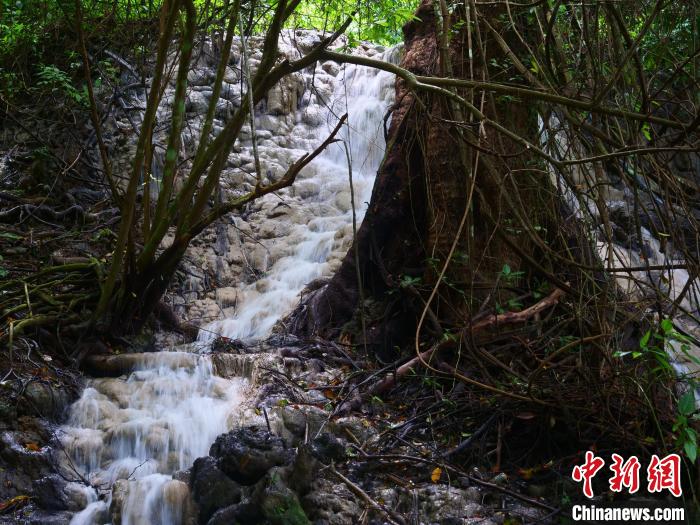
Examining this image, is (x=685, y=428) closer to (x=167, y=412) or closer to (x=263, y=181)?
(x=167, y=412)

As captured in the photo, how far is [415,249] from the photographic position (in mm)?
5223

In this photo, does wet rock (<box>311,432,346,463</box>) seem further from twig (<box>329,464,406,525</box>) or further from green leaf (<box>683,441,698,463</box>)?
green leaf (<box>683,441,698,463</box>)

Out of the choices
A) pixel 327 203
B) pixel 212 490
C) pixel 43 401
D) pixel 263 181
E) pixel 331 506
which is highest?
pixel 263 181

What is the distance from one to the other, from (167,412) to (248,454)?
1.13 meters

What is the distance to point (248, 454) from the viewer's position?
131 inches

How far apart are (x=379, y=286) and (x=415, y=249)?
464mm

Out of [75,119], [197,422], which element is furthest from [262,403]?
[75,119]

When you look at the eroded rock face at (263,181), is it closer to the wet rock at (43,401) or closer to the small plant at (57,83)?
the small plant at (57,83)

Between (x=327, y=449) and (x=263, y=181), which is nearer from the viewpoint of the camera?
(x=327, y=449)

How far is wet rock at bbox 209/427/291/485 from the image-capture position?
10.9 ft

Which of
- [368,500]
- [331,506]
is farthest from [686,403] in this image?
[331,506]

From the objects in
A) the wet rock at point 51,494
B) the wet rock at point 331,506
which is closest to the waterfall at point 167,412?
the wet rock at point 51,494

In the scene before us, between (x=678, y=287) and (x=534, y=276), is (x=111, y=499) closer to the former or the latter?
(x=534, y=276)

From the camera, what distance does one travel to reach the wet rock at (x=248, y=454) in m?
3.31
